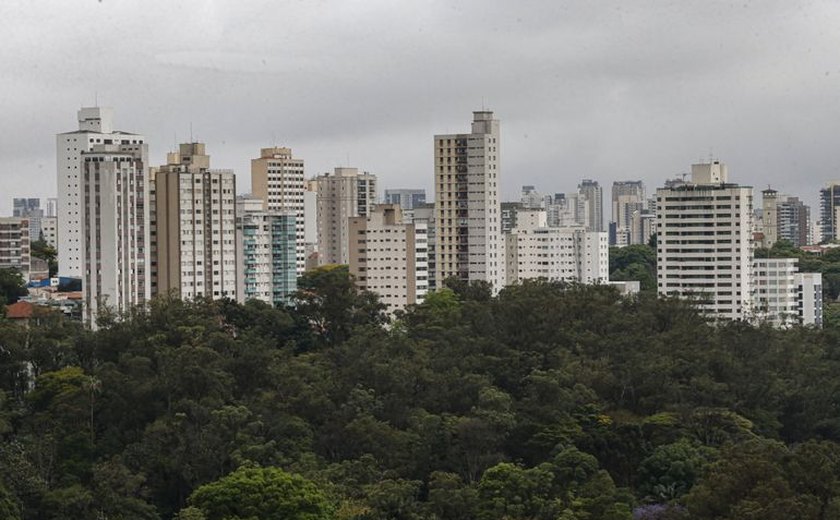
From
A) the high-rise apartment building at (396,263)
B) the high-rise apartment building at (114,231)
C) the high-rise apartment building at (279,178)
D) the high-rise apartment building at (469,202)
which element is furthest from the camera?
the high-rise apartment building at (279,178)

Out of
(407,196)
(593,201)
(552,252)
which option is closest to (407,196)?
(407,196)

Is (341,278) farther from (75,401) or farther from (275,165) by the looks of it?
(275,165)

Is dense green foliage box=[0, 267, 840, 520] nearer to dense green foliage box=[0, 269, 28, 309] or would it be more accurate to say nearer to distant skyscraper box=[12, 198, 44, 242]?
dense green foliage box=[0, 269, 28, 309]

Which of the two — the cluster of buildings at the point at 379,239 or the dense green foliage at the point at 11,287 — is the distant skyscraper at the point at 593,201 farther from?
the dense green foliage at the point at 11,287

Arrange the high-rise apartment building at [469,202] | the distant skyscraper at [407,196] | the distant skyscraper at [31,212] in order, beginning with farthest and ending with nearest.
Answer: the distant skyscraper at [407,196] < the distant skyscraper at [31,212] < the high-rise apartment building at [469,202]

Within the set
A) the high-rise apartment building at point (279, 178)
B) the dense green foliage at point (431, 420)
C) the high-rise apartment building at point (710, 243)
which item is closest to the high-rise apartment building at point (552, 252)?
the high-rise apartment building at point (710, 243)

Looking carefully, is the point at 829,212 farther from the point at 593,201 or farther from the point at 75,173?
the point at 75,173

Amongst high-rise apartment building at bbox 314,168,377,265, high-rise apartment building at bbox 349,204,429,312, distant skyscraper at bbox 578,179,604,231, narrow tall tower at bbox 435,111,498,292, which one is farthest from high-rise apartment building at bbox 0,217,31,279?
distant skyscraper at bbox 578,179,604,231
